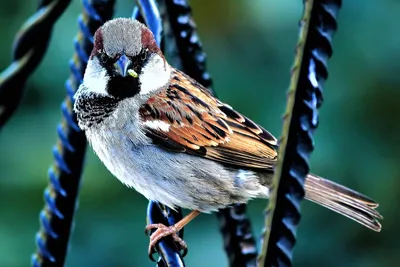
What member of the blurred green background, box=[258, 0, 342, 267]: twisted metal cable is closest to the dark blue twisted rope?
box=[258, 0, 342, 267]: twisted metal cable

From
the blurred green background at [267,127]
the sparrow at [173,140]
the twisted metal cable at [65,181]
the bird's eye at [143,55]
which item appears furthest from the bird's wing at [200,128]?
the blurred green background at [267,127]

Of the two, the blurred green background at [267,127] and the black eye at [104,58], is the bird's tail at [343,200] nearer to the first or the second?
the black eye at [104,58]

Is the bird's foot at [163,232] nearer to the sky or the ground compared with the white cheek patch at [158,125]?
nearer to the ground

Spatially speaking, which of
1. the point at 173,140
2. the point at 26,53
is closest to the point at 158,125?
the point at 173,140

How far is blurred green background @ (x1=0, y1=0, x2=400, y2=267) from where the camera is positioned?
228 centimetres

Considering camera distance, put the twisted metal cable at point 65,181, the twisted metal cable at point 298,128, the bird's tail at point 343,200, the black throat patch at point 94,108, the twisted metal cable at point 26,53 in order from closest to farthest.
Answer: the twisted metal cable at point 298,128
the twisted metal cable at point 26,53
the twisted metal cable at point 65,181
the bird's tail at point 343,200
the black throat patch at point 94,108

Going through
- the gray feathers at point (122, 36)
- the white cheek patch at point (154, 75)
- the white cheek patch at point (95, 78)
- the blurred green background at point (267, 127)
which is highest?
the blurred green background at point (267, 127)

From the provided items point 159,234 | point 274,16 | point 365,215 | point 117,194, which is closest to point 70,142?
point 159,234

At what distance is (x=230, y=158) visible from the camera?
5.71ft

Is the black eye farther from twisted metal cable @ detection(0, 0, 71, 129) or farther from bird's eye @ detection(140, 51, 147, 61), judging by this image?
twisted metal cable @ detection(0, 0, 71, 129)

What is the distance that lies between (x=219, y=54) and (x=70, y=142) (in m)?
0.99

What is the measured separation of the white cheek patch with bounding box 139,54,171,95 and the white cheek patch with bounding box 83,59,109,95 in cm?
7

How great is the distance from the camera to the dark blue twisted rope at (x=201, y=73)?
4.71ft

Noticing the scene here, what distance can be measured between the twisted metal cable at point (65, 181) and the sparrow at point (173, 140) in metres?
0.13
